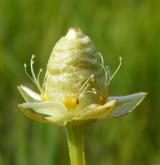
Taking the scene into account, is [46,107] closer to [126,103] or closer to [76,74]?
[76,74]

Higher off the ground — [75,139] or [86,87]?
[86,87]

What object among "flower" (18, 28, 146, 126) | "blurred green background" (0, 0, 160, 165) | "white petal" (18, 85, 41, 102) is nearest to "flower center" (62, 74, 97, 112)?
"flower" (18, 28, 146, 126)

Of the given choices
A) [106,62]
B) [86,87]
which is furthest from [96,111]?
[106,62]

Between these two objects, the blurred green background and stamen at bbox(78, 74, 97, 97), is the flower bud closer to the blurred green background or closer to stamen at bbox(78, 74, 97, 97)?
stamen at bbox(78, 74, 97, 97)

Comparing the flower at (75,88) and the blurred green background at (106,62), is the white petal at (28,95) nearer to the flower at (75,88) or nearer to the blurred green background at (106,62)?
the flower at (75,88)

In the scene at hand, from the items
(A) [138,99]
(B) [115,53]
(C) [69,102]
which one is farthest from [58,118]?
(B) [115,53]

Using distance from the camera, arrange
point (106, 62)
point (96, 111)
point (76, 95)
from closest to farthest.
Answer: point (96, 111) < point (76, 95) < point (106, 62)

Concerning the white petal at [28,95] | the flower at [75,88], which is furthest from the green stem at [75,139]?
the white petal at [28,95]
